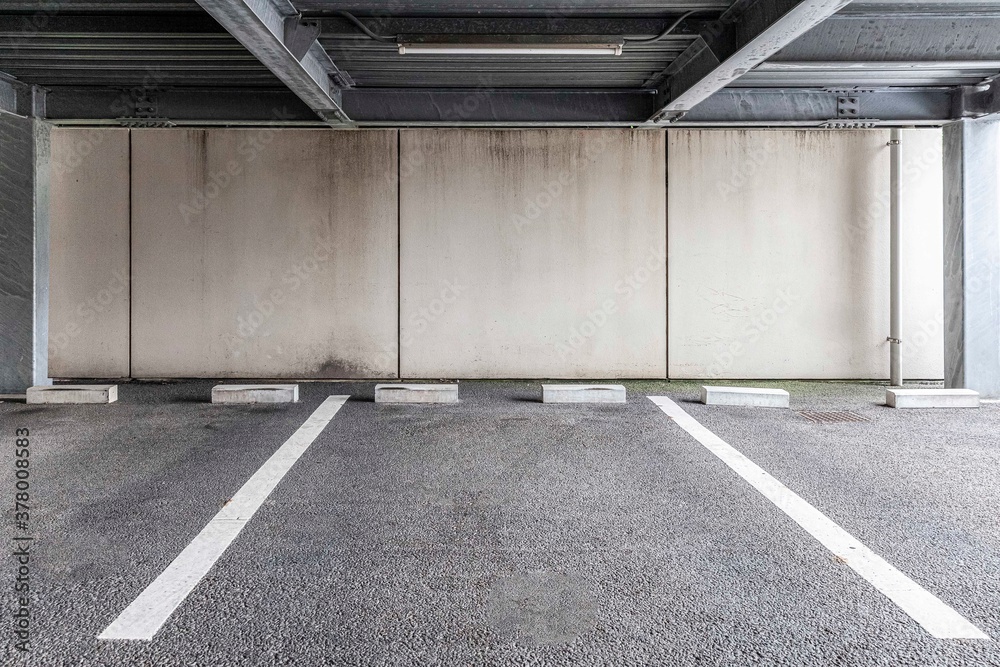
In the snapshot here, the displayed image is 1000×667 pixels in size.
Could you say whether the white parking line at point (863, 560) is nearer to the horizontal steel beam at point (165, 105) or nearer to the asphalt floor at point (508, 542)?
the asphalt floor at point (508, 542)

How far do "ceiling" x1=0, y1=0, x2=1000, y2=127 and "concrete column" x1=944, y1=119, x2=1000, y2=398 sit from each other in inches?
16.8

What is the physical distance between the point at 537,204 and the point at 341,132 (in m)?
3.05

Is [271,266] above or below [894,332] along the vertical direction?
above

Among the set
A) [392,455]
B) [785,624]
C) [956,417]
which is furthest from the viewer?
[956,417]

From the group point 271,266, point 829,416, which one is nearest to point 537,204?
point 271,266

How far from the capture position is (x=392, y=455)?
17.1ft

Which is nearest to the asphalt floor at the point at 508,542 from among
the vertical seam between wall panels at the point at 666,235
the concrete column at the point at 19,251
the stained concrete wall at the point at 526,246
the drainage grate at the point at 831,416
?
the drainage grate at the point at 831,416

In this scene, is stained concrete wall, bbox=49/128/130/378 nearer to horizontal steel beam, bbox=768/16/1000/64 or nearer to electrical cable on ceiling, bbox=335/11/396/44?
electrical cable on ceiling, bbox=335/11/396/44

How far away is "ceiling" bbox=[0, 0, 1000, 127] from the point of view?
5660 mm

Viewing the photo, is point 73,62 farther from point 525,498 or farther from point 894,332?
point 894,332
